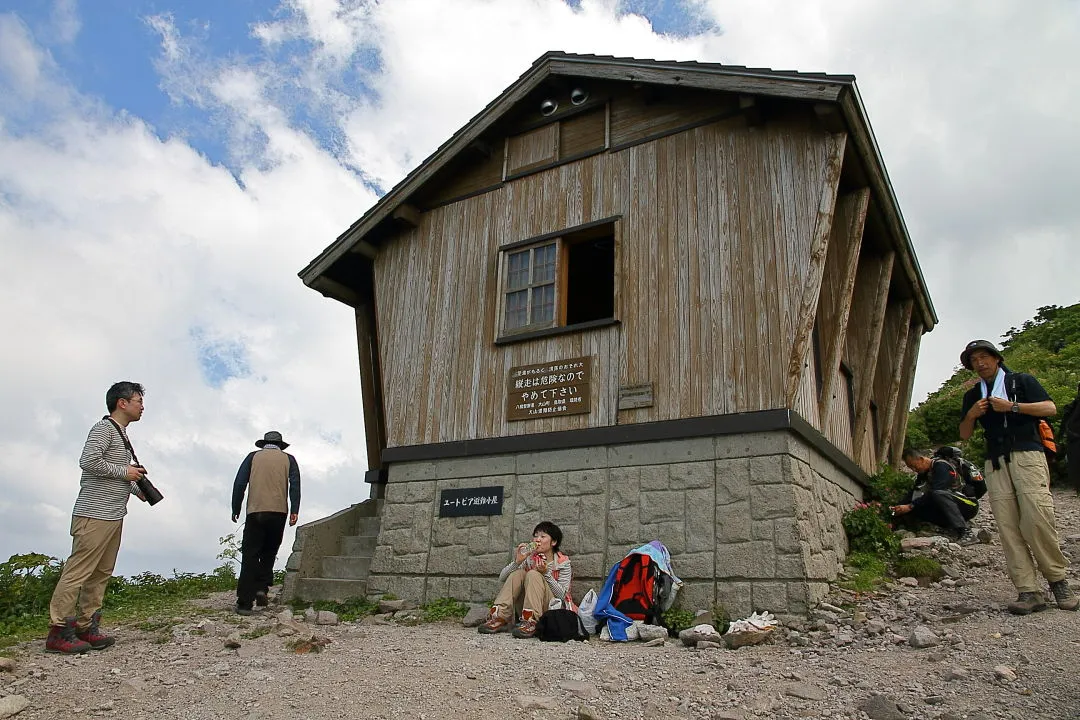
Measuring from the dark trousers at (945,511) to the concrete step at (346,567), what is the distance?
21.4 feet

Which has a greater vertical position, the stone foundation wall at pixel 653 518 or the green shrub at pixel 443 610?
the stone foundation wall at pixel 653 518

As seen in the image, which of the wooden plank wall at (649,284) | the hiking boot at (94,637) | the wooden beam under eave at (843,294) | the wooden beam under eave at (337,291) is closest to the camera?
the hiking boot at (94,637)

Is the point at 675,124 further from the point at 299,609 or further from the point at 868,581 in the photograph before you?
the point at 299,609

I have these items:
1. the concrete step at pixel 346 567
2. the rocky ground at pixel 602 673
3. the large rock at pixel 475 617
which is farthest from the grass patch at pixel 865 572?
the concrete step at pixel 346 567

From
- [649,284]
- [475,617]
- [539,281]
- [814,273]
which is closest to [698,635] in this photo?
[475,617]

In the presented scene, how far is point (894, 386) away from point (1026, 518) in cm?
645

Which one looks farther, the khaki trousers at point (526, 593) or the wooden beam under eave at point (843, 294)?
the wooden beam under eave at point (843, 294)

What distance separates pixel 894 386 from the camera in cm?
1238

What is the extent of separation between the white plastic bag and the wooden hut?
404mm

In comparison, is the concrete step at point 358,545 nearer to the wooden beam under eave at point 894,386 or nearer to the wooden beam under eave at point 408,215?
the wooden beam under eave at point 408,215

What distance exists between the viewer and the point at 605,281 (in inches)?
514

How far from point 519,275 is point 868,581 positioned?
505 centimetres

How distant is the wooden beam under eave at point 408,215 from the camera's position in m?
10.7

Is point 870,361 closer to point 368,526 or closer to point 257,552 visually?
point 368,526
